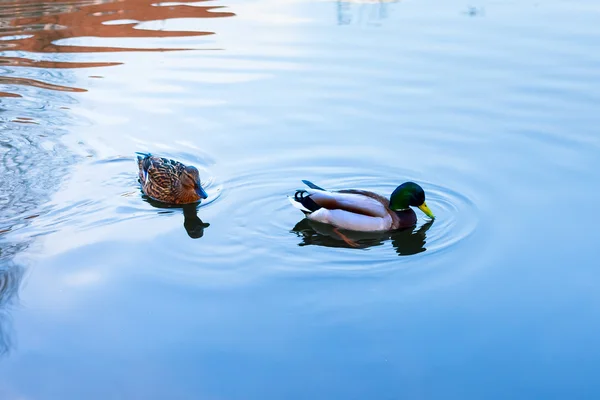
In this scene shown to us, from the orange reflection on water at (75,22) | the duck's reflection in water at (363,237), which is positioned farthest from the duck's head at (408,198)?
the orange reflection on water at (75,22)

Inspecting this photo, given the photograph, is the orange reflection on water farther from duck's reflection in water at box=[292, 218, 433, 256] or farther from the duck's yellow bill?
the duck's yellow bill

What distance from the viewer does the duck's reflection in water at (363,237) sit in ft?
22.8

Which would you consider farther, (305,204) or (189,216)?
(189,216)

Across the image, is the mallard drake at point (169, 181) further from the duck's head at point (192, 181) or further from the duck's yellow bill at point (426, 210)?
the duck's yellow bill at point (426, 210)

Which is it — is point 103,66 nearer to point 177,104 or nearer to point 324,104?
point 177,104

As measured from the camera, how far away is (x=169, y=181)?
25.6 feet

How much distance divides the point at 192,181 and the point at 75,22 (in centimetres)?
757

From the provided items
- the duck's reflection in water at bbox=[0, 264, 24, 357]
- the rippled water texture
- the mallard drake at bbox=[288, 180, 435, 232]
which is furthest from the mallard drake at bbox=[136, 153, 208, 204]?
the duck's reflection in water at bbox=[0, 264, 24, 357]

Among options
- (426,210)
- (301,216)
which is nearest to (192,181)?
(301,216)

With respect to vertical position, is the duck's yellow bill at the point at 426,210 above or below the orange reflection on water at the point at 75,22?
below

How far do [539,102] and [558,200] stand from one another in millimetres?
2546

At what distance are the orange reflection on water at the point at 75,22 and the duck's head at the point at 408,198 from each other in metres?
5.87

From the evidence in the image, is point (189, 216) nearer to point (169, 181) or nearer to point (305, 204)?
point (169, 181)

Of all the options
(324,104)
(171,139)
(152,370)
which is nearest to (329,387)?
(152,370)
